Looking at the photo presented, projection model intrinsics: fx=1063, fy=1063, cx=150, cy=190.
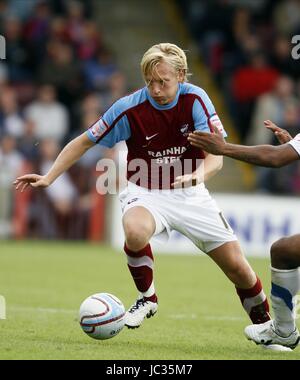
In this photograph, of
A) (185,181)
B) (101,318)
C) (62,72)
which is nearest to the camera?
(185,181)

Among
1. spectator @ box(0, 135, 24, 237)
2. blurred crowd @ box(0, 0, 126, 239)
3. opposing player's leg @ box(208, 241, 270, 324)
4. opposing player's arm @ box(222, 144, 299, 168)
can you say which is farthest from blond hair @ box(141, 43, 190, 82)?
spectator @ box(0, 135, 24, 237)

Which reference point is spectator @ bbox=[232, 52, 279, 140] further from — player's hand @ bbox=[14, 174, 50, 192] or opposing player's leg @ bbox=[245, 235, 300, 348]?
opposing player's leg @ bbox=[245, 235, 300, 348]

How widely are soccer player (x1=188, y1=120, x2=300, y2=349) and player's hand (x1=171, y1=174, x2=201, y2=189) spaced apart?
1.28 ft

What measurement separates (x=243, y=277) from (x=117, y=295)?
10.1 ft

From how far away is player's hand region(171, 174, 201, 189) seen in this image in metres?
7.19

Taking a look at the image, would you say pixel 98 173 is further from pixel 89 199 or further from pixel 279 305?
pixel 279 305

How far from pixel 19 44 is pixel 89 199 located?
368 centimetres

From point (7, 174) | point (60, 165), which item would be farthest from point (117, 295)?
point (7, 174)

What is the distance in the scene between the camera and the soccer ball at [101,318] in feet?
24.5

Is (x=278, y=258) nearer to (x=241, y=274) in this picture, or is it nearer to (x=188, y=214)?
(x=241, y=274)

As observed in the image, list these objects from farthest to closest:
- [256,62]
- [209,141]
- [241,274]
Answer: [256,62] → [241,274] → [209,141]

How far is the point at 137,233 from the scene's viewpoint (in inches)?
296
